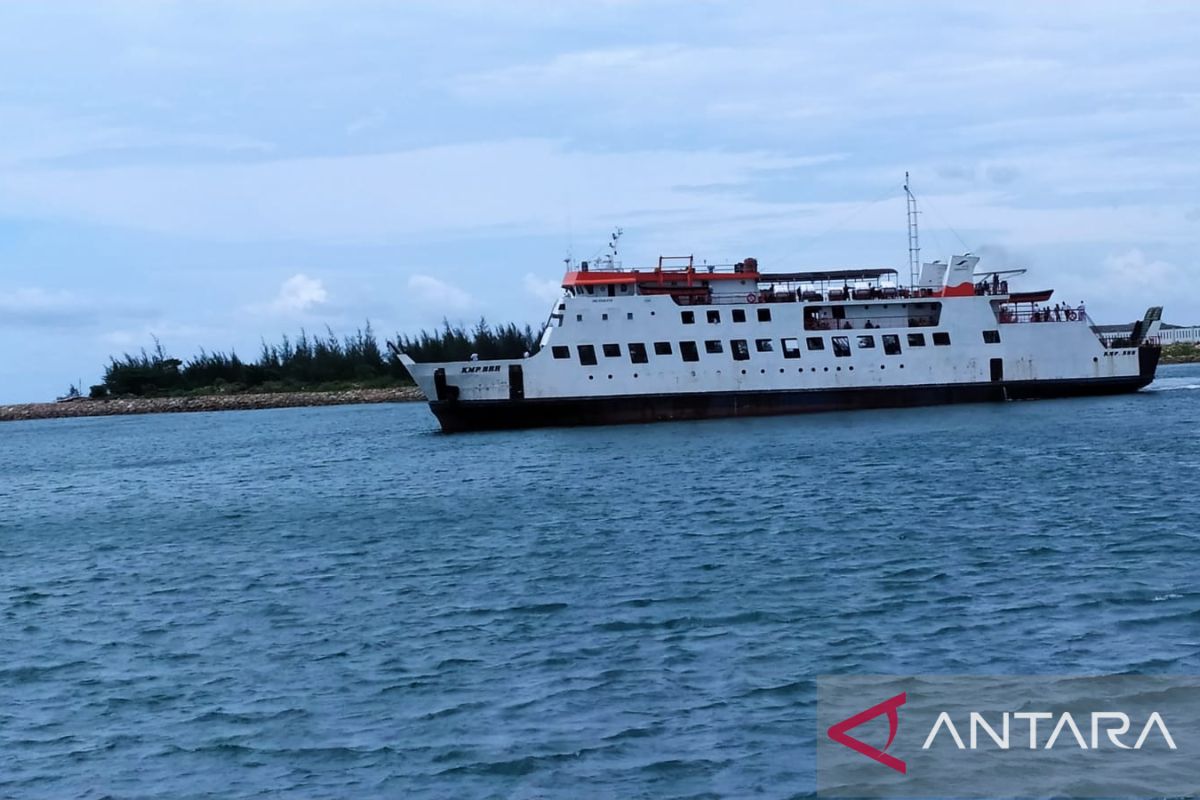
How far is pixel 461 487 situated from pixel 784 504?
9.89 m

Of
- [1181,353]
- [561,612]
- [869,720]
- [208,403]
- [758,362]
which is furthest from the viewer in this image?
[1181,353]

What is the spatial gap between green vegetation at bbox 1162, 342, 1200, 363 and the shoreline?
224 ft

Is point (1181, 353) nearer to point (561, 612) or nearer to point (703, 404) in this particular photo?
point (703, 404)

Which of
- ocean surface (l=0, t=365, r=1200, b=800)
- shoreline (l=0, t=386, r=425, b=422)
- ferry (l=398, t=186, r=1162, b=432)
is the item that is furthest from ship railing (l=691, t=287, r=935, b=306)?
shoreline (l=0, t=386, r=425, b=422)

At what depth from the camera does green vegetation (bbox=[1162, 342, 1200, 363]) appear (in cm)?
12094

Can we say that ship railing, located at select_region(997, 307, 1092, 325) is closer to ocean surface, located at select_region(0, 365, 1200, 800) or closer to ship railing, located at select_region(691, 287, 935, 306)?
ship railing, located at select_region(691, 287, 935, 306)

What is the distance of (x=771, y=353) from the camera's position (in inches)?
1929

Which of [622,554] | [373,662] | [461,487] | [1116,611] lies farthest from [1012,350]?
[373,662]

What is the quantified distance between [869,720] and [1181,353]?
127527mm

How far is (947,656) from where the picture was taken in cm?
1357

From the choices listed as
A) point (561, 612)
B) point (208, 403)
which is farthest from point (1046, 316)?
point (208, 403)

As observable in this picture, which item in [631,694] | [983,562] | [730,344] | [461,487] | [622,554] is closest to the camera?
[631,694]

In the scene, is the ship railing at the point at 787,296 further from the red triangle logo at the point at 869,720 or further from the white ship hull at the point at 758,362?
the red triangle logo at the point at 869,720

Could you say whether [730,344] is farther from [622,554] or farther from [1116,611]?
[1116,611]
